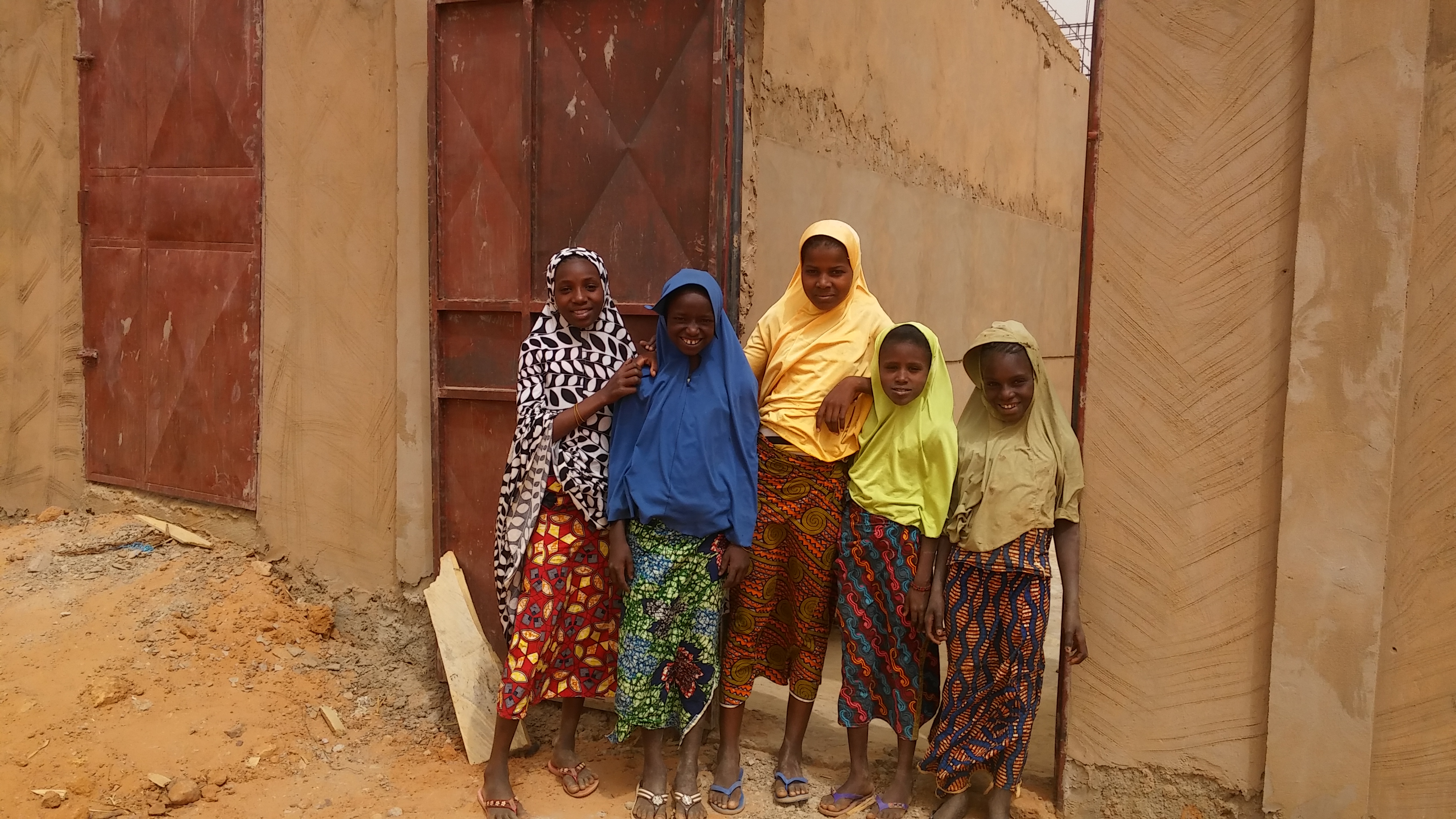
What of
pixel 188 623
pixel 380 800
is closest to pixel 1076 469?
pixel 380 800

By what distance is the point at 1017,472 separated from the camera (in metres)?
2.90

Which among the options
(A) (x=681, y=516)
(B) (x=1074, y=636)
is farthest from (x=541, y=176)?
(B) (x=1074, y=636)

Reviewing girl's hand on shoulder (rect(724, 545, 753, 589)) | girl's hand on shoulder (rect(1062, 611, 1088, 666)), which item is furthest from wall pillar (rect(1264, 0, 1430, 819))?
girl's hand on shoulder (rect(724, 545, 753, 589))

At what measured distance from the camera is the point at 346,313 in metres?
4.21

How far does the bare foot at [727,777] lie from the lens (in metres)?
3.24

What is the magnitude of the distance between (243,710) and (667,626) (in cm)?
176

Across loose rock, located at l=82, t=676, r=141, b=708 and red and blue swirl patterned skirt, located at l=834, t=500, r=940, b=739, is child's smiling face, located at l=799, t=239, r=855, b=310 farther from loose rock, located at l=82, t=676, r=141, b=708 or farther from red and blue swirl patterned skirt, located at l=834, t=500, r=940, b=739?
loose rock, located at l=82, t=676, r=141, b=708

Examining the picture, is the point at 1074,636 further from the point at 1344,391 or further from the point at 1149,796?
the point at 1344,391

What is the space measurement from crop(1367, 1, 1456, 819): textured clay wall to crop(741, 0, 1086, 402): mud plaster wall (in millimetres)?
2058

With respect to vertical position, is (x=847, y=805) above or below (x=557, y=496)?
below

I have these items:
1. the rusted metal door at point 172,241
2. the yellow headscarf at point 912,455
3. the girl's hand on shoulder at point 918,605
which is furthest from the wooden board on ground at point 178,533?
the girl's hand on shoulder at point 918,605

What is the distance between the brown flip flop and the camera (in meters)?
3.37

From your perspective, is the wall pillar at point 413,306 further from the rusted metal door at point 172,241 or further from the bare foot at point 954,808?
the bare foot at point 954,808

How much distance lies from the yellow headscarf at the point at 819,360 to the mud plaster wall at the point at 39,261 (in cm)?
378
